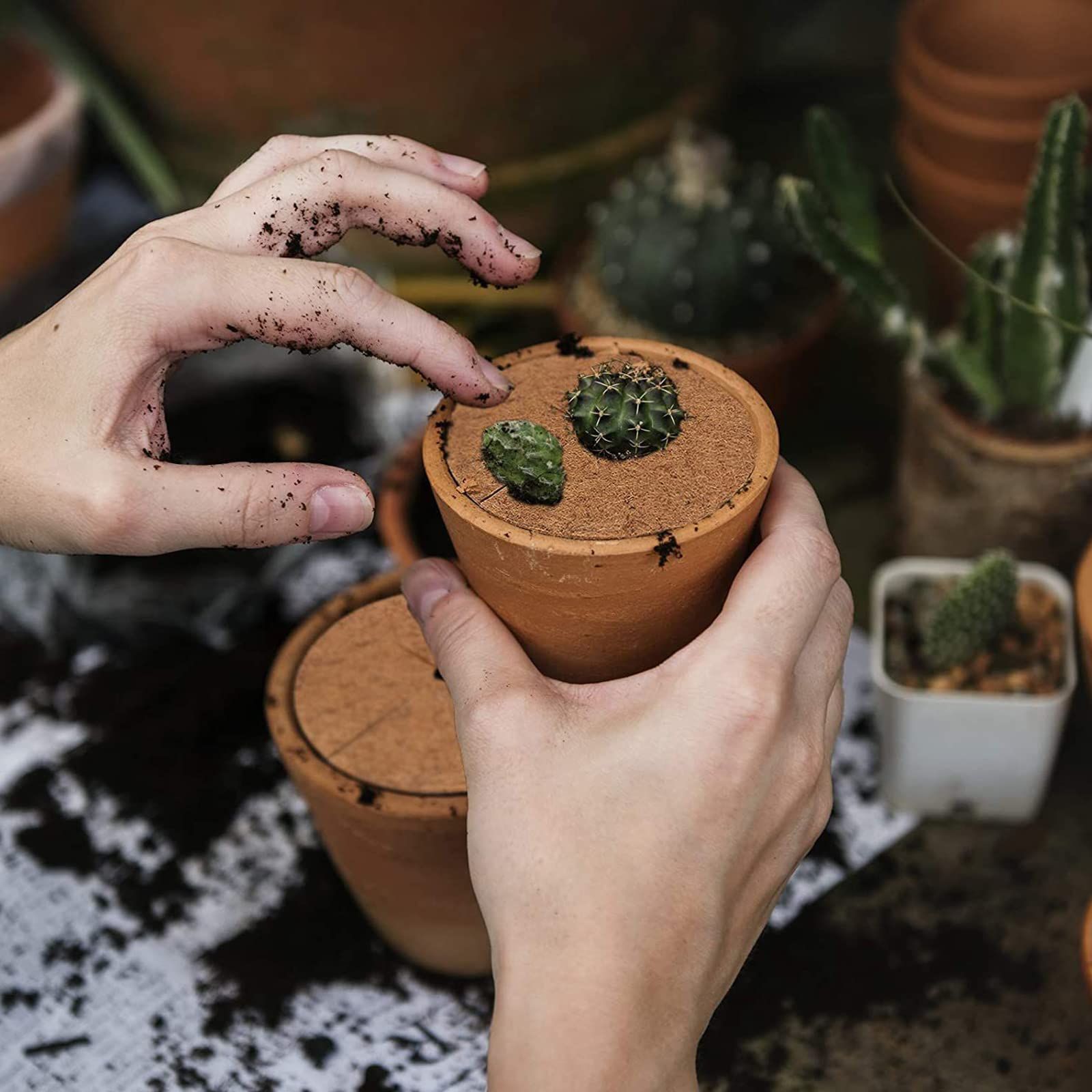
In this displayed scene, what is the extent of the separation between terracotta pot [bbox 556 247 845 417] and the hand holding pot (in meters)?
0.89

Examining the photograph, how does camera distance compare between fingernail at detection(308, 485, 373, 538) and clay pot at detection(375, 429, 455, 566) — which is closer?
fingernail at detection(308, 485, 373, 538)

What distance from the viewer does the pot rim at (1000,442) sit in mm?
1353

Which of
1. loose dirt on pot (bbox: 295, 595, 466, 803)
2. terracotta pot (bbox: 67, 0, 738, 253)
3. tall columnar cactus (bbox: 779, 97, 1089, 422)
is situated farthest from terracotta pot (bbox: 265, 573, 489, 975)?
terracotta pot (bbox: 67, 0, 738, 253)

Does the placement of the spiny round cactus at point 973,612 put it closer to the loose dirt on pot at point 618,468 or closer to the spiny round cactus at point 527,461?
the loose dirt on pot at point 618,468

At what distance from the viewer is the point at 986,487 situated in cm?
141

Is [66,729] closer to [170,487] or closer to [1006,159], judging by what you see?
[170,487]

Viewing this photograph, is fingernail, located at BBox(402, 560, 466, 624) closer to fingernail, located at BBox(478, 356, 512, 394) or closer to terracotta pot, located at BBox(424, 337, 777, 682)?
terracotta pot, located at BBox(424, 337, 777, 682)

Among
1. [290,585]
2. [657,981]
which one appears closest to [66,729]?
[290,585]

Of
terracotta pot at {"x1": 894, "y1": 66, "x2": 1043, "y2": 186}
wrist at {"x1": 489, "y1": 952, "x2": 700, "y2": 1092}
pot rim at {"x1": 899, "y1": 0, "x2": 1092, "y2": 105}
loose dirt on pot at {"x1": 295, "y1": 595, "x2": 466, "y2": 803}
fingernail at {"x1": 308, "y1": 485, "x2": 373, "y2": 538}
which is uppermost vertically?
fingernail at {"x1": 308, "y1": 485, "x2": 373, "y2": 538}

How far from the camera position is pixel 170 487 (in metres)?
0.79

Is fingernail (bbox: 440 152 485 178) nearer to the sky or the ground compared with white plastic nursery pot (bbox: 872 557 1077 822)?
nearer to the sky

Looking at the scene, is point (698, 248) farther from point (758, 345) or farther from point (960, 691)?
point (960, 691)

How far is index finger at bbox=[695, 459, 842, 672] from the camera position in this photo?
0.79 m

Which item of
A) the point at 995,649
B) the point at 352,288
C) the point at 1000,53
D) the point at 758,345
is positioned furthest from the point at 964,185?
the point at 352,288
